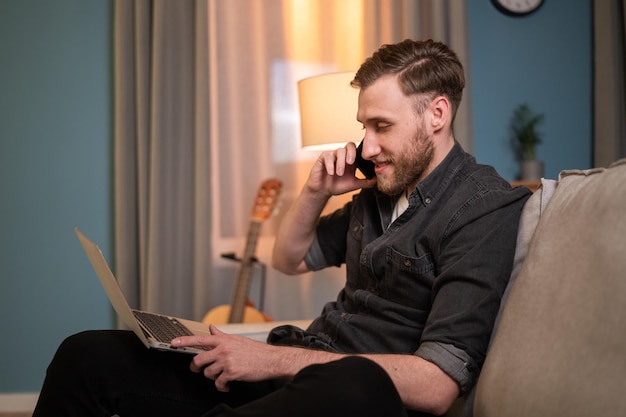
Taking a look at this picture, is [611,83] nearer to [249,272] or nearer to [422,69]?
[249,272]

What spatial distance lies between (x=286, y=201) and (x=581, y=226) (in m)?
2.20

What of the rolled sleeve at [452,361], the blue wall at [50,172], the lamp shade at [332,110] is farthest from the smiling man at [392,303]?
the blue wall at [50,172]

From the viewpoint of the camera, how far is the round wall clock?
3502 mm

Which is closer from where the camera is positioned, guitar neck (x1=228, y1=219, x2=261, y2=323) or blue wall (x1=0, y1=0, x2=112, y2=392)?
guitar neck (x1=228, y1=219, x2=261, y2=323)

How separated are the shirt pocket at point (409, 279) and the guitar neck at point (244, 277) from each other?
1.50 meters

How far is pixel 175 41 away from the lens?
10.2 feet

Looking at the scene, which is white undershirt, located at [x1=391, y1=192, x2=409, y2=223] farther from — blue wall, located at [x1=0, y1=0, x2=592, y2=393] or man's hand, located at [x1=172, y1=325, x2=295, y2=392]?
blue wall, located at [x1=0, y1=0, x2=592, y2=393]

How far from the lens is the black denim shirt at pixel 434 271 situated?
4.02ft

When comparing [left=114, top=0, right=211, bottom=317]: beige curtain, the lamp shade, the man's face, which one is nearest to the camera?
the man's face

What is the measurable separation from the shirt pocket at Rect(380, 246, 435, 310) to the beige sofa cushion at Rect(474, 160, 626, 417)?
0.19 meters

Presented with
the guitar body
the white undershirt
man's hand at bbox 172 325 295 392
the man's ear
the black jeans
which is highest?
the man's ear

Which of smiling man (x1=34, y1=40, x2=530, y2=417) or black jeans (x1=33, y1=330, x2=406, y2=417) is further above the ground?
smiling man (x1=34, y1=40, x2=530, y2=417)

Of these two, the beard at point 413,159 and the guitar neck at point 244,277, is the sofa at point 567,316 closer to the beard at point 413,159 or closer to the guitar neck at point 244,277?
the beard at point 413,159

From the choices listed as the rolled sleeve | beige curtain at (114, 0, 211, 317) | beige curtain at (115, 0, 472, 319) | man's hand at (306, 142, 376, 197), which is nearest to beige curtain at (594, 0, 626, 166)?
beige curtain at (115, 0, 472, 319)
